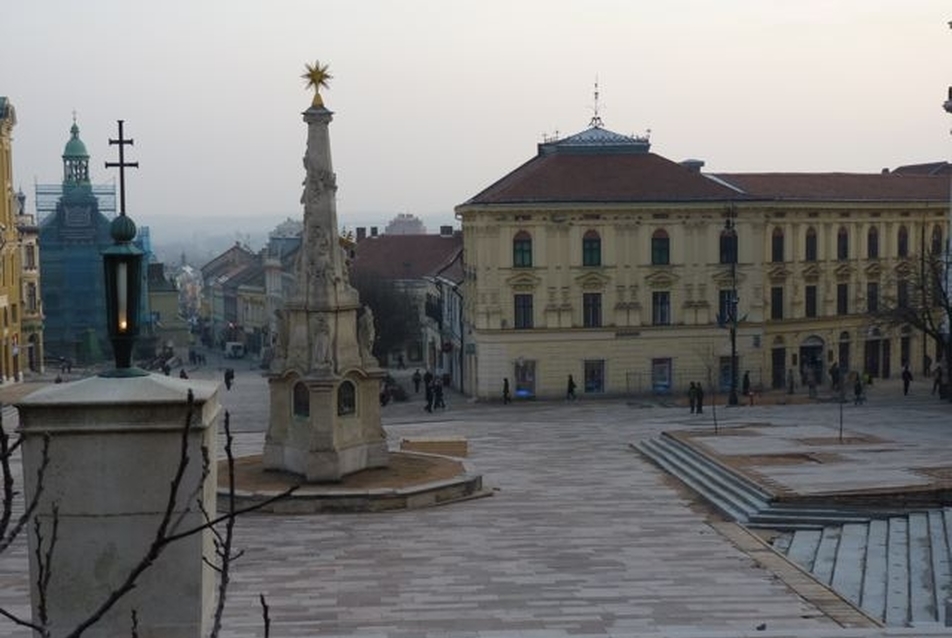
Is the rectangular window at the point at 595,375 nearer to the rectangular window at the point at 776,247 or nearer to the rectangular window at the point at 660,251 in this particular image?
the rectangular window at the point at 660,251

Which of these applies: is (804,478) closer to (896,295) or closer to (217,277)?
(896,295)

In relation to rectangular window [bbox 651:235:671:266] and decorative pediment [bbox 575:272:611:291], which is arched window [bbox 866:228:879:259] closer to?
rectangular window [bbox 651:235:671:266]

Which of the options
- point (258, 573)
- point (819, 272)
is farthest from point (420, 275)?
point (258, 573)

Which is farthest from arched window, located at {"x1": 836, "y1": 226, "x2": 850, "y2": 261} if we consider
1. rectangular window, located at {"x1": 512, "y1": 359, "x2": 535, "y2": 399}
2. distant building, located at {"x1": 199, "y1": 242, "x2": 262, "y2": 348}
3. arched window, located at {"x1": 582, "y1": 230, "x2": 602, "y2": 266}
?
distant building, located at {"x1": 199, "y1": 242, "x2": 262, "y2": 348}

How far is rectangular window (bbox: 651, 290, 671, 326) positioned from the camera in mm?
54781

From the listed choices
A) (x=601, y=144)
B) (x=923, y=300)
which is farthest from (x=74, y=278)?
(x=923, y=300)

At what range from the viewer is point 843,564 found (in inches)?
875

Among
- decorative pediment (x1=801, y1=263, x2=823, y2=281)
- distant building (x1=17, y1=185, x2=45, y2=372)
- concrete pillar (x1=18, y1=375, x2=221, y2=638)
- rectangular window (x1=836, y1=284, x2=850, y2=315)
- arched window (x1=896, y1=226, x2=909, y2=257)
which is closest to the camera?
concrete pillar (x1=18, y1=375, x2=221, y2=638)

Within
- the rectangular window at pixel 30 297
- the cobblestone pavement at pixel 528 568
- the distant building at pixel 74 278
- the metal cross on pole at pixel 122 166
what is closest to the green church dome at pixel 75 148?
the distant building at pixel 74 278

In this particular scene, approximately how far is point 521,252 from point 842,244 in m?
14.5

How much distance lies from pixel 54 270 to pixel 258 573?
7159cm

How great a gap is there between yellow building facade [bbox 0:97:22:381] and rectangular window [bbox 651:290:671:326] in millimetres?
29785

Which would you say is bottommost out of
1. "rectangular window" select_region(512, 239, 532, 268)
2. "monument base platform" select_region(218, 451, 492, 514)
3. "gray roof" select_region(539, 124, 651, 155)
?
"monument base platform" select_region(218, 451, 492, 514)

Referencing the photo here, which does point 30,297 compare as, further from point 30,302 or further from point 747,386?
point 747,386
